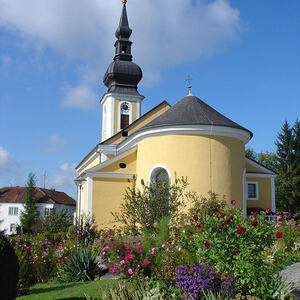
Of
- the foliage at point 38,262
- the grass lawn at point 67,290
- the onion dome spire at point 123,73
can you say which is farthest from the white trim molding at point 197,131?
the onion dome spire at point 123,73

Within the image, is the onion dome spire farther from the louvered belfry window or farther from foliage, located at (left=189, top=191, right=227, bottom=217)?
foliage, located at (left=189, top=191, right=227, bottom=217)

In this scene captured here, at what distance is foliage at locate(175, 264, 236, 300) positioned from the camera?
20.8 ft

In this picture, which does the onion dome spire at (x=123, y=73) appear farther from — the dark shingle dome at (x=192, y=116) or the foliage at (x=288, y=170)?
the foliage at (x=288, y=170)

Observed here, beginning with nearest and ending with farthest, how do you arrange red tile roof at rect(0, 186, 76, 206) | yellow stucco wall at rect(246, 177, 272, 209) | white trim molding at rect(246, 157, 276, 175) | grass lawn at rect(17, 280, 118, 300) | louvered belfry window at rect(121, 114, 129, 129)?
grass lawn at rect(17, 280, 118, 300)
yellow stucco wall at rect(246, 177, 272, 209)
white trim molding at rect(246, 157, 276, 175)
louvered belfry window at rect(121, 114, 129, 129)
red tile roof at rect(0, 186, 76, 206)

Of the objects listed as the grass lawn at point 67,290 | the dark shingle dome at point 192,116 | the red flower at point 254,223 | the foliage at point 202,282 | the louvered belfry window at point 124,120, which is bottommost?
the grass lawn at point 67,290

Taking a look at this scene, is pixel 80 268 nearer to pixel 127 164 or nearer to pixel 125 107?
pixel 127 164

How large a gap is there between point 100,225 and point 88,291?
43.6ft

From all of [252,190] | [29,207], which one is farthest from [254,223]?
[29,207]

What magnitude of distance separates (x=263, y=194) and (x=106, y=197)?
37.8 ft

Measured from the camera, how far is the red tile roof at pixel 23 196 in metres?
57.6

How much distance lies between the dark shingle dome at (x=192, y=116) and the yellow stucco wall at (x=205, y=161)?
769mm

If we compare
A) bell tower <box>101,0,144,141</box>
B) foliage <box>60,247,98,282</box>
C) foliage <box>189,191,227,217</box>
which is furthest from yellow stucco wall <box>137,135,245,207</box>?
bell tower <box>101,0,144,141</box>

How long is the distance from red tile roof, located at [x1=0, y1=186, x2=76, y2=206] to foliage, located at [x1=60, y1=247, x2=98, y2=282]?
47152 millimetres

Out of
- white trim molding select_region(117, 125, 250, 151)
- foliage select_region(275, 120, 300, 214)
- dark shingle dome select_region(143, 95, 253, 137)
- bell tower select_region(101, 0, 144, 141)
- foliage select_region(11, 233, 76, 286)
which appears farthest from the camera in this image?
foliage select_region(275, 120, 300, 214)
